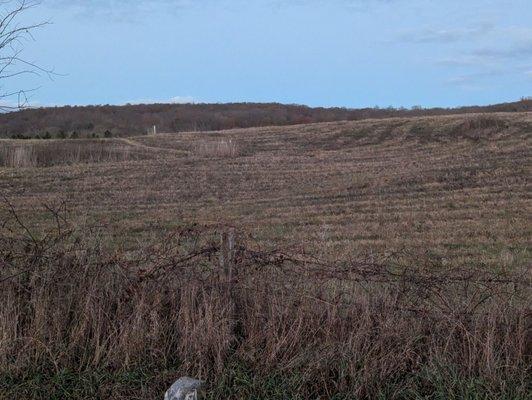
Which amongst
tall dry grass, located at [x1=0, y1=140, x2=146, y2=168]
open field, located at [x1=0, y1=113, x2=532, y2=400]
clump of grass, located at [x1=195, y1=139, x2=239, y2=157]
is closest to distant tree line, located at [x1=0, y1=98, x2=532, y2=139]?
tall dry grass, located at [x1=0, y1=140, x2=146, y2=168]

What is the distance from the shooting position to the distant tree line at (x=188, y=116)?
9186cm

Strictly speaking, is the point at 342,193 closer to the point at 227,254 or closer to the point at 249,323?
the point at 227,254

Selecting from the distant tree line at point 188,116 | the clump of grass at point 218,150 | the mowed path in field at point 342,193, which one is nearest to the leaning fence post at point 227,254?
the mowed path in field at point 342,193

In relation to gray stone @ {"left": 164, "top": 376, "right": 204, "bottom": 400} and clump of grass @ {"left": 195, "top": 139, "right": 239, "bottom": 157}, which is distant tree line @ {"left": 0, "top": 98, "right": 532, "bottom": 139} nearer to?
clump of grass @ {"left": 195, "top": 139, "right": 239, "bottom": 157}

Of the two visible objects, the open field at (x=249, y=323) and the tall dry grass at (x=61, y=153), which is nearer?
the open field at (x=249, y=323)

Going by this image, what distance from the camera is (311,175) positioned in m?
30.3

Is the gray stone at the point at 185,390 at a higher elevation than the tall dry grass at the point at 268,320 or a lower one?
lower

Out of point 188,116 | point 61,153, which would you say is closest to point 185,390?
point 61,153

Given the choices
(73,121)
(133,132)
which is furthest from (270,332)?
(73,121)

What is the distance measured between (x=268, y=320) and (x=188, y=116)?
103274 mm

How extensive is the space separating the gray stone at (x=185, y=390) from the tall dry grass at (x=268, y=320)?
24 centimetres

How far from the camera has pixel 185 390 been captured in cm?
509

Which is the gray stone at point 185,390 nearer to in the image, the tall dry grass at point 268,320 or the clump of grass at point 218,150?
the tall dry grass at point 268,320

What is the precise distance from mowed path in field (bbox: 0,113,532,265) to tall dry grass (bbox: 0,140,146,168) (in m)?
2.45
